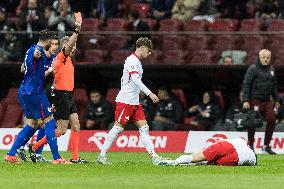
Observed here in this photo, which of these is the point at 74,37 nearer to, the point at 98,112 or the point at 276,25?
the point at 98,112

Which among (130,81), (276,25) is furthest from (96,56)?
(130,81)

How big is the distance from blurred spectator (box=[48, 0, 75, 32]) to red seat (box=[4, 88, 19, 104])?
263 centimetres

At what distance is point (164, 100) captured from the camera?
2617 centimetres

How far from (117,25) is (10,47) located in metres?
2.73

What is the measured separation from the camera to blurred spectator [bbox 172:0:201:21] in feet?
91.0

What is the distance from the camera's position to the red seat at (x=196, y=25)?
86.8ft

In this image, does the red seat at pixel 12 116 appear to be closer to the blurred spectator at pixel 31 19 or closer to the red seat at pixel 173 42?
the blurred spectator at pixel 31 19

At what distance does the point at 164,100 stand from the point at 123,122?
7851 millimetres

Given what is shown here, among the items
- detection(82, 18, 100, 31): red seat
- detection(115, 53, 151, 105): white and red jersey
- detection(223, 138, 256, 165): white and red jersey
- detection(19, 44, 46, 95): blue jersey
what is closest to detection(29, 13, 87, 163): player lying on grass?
detection(19, 44, 46, 95): blue jersey

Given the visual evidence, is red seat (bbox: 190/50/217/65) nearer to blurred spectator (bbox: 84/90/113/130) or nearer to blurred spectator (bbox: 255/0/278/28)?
blurred spectator (bbox: 255/0/278/28)

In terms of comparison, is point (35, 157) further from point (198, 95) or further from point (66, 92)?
point (198, 95)

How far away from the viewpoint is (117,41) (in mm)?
26109

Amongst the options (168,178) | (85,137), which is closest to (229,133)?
(85,137)

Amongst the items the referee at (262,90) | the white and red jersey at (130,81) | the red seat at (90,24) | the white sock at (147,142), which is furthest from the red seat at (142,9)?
the white sock at (147,142)
